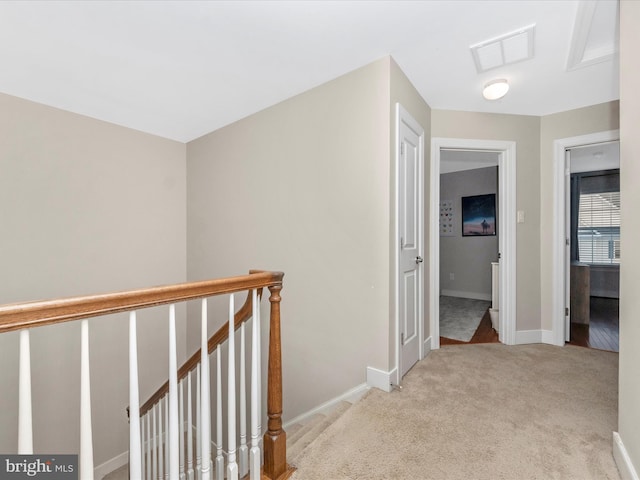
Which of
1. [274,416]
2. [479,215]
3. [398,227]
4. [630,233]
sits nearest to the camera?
[630,233]

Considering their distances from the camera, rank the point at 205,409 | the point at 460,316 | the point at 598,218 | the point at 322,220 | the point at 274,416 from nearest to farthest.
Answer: the point at 205,409, the point at 274,416, the point at 322,220, the point at 460,316, the point at 598,218

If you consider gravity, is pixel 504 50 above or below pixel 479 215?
above

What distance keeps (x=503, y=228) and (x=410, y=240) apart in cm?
125

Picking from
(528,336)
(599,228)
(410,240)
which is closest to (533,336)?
(528,336)

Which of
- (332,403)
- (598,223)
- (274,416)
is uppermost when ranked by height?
(598,223)

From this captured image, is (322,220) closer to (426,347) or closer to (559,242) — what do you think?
(426,347)

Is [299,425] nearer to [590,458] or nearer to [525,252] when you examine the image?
[590,458]

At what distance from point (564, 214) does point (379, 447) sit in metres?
2.83

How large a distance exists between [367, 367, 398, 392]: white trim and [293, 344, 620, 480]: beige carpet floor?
54 mm

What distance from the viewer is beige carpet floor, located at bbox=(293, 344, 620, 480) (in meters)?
1.40

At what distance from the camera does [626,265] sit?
1.34 metres

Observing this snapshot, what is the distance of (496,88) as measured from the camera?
7.75 feet

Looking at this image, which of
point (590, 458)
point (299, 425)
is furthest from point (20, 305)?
point (590, 458)

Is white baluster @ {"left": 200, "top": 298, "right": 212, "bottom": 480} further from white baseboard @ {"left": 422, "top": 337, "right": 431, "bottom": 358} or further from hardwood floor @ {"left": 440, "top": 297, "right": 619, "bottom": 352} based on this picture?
hardwood floor @ {"left": 440, "top": 297, "right": 619, "bottom": 352}
